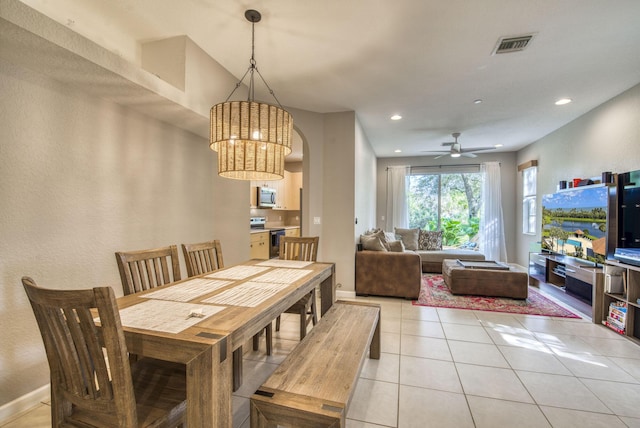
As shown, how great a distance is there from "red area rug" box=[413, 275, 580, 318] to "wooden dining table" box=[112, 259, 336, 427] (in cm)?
274

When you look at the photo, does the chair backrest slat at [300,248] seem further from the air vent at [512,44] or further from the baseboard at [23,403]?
the air vent at [512,44]

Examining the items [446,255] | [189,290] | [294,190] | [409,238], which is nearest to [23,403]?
[189,290]

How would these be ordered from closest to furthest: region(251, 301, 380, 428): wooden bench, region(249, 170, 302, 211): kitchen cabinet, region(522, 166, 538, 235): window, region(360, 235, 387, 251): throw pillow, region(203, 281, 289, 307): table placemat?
region(251, 301, 380, 428): wooden bench, region(203, 281, 289, 307): table placemat, region(360, 235, 387, 251): throw pillow, region(522, 166, 538, 235): window, region(249, 170, 302, 211): kitchen cabinet

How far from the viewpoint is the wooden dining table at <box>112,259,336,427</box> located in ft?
3.43

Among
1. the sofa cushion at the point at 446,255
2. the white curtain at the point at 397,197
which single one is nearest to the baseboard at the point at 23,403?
the sofa cushion at the point at 446,255

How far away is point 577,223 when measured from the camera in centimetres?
371

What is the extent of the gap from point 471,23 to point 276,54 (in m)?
1.69

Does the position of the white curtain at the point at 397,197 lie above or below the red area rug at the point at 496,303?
above

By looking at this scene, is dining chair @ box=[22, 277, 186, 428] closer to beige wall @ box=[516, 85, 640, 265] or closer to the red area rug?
the red area rug

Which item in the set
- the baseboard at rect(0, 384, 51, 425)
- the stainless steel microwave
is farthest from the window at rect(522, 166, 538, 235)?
the baseboard at rect(0, 384, 51, 425)

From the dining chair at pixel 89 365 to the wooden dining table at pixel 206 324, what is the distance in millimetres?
118

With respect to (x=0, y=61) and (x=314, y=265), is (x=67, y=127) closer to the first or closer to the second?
(x=0, y=61)

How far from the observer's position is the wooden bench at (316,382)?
1144 mm

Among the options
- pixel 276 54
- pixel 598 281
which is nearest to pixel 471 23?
pixel 276 54
